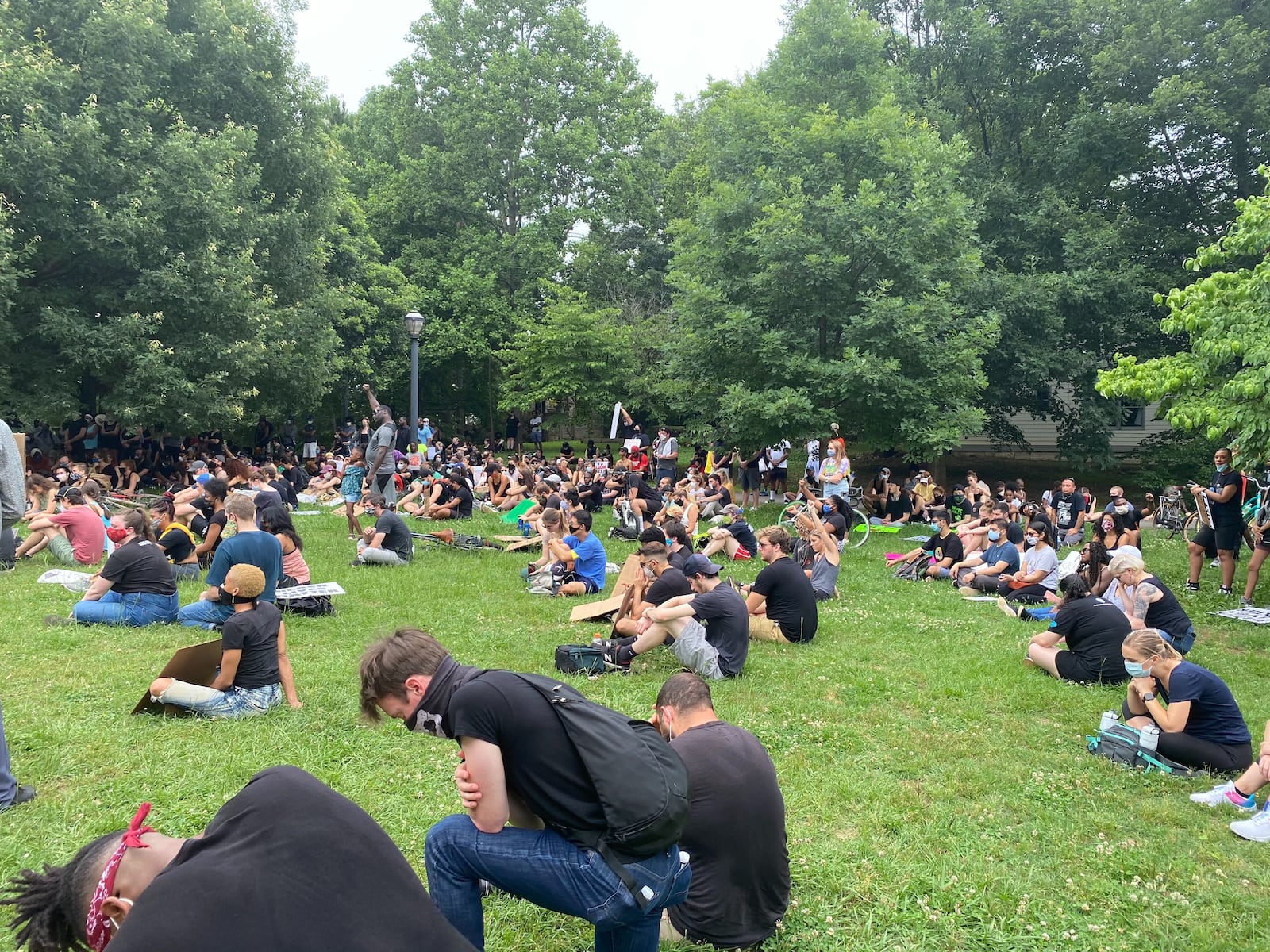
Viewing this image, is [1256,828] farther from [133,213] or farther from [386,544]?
[133,213]

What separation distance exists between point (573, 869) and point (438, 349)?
107 feet

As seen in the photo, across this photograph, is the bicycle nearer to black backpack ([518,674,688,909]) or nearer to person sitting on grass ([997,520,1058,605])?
person sitting on grass ([997,520,1058,605])

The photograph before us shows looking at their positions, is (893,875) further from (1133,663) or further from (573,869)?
(1133,663)

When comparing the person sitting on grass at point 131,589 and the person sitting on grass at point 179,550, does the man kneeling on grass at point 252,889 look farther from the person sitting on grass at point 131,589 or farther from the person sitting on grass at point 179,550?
the person sitting on grass at point 179,550

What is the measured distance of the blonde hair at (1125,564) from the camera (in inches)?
334

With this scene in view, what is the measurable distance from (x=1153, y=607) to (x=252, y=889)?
838 centimetres

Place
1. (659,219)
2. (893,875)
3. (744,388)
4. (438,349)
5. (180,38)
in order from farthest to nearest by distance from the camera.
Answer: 1. (659,219)
2. (438,349)
3. (180,38)
4. (744,388)
5. (893,875)

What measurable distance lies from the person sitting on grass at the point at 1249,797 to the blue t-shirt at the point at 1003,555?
6.55m

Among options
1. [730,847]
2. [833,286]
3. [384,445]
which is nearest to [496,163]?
[833,286]

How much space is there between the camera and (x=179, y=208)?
65.2ft

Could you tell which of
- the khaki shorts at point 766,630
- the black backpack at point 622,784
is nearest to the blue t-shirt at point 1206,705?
the khaki shorts at point 766,630

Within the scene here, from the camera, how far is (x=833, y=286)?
19875 mm

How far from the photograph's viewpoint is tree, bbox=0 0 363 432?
18531mm

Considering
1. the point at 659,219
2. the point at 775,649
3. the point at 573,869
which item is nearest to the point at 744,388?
the point at 775,649
